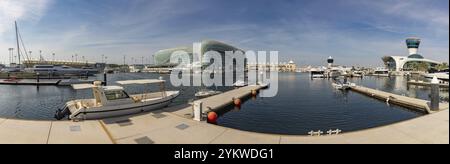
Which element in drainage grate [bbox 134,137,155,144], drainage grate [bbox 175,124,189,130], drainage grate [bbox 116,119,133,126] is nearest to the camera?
drainage grate [bbox 134,137,155,144]

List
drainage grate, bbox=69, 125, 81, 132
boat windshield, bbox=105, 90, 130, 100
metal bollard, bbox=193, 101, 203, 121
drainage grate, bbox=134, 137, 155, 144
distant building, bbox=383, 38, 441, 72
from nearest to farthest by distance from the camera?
drainage grate, bbox=134, 137, 155, 144, drainage grate, bbox=69, 125, 81, 132, metal bollard, bbox=193, 101, 203, 121, boat windshield, bbox=105, 90, 130, 100, distant building, bbox=383, 38, 441, 72

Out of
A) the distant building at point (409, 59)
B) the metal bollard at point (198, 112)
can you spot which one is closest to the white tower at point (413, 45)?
the distant building at point (409, 59)

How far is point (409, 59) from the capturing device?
177 metres

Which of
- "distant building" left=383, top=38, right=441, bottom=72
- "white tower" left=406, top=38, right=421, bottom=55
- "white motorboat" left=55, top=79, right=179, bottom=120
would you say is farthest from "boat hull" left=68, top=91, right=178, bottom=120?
"white tower" left=406, top=38, right=421, bottom=55

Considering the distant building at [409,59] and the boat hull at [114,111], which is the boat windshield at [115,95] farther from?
the distant building at [409,59]

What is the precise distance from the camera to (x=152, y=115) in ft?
52.8

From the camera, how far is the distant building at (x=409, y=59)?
580ft

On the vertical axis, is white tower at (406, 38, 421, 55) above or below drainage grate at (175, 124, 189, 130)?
above

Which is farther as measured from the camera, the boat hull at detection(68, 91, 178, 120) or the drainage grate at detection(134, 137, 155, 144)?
the boat hull at detection(68, 91, 178, 120)

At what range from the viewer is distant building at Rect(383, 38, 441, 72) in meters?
177

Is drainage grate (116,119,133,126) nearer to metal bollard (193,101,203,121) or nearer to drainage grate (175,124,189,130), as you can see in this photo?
drainage grate (175,124,189,130)

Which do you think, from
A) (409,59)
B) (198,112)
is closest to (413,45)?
(409,59)
